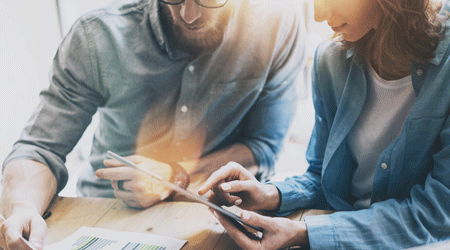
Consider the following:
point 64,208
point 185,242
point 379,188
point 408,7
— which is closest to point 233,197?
point 185,242

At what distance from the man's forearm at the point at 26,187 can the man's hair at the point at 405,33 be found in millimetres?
934

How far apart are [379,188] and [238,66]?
0.60 metres

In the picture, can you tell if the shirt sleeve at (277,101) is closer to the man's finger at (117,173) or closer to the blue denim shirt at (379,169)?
the blue denim shirt at (379,169)

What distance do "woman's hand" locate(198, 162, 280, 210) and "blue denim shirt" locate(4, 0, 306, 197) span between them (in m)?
0.38

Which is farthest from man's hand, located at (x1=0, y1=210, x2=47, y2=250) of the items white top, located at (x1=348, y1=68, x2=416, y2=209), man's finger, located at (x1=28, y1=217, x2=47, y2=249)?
white top, located at (x1=348, y1=68, x2=416, y2=209)

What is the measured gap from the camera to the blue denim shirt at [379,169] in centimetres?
73

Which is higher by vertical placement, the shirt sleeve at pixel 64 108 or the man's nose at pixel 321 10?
the man's nose at pixel 321 10

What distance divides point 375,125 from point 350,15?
0.95ft

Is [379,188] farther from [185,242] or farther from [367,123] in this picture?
[185,242]

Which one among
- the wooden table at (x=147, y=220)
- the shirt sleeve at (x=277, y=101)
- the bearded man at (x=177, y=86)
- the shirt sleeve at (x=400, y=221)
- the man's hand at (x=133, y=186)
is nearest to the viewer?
the shirt sleeve at (x=400, y=221)

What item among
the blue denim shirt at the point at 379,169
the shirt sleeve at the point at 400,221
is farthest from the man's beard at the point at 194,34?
the shirt sleeve at the point at 400,221

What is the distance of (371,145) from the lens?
918 mm

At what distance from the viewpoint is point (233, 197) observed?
87 cm

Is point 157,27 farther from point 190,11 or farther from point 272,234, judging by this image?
point 272,234
